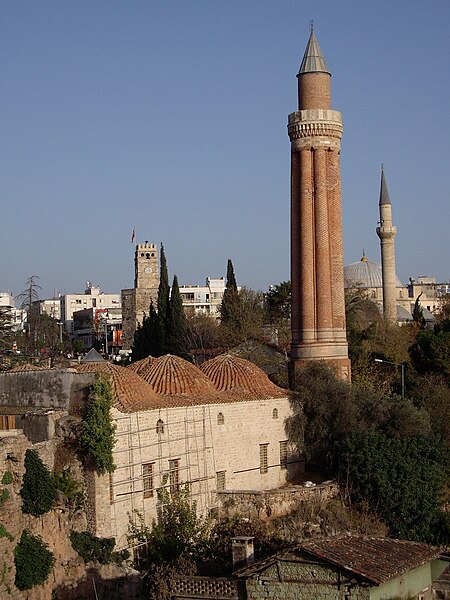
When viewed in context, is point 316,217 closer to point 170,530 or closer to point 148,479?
point 148,479

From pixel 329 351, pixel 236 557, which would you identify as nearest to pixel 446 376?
pixel 329 351

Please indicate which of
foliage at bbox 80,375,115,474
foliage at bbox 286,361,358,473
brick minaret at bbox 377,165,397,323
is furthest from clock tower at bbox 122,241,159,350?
foliage at bbox 80,375,115,474

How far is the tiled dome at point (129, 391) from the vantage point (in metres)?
23.9

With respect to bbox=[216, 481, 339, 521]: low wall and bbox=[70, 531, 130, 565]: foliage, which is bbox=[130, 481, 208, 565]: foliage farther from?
bbox=[216, 481, 339, 521]: low wall

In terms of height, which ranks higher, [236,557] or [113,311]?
[113,311]

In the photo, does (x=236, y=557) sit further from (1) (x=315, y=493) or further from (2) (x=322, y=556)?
(1) (x=315, y=493)

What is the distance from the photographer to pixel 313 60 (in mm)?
35938

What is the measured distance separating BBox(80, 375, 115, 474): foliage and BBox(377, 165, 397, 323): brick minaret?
37848 millimetres

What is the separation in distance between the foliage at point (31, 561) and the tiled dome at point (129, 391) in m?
4.31

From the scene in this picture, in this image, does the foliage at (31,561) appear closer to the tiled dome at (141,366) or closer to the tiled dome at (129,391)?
the tiled dome at (129,391)

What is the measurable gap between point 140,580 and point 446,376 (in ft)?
61.5

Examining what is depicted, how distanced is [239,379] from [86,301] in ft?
346

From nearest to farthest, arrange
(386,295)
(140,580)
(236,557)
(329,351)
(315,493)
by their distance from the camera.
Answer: (236,557) → (140,580) → (315,493) → (329,351) → (386,295)

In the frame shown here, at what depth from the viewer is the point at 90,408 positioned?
22.5 meters
